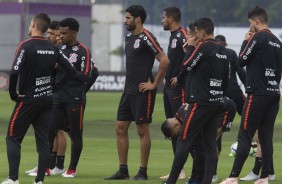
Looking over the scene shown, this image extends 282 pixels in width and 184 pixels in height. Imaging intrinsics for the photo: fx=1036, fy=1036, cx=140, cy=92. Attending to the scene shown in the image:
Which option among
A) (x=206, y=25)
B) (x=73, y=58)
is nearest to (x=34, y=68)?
(x=73, y=58)

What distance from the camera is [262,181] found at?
42.1ft

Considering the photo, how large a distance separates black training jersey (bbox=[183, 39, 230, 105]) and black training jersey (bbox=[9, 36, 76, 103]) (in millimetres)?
1626

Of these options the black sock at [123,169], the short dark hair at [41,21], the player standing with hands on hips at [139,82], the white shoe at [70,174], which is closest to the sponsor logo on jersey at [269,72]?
the player standing with hands on hips at [139,82]

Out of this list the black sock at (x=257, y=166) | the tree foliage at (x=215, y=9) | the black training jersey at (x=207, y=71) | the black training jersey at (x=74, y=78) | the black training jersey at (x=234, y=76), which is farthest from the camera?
the tree foliage at (x=215, y=9)

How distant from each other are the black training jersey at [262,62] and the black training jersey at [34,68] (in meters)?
2.32

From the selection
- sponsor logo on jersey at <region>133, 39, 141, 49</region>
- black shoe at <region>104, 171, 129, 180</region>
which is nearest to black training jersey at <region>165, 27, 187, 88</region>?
sponsor logo on jersey at <region>133, 39, 141, 49</region>

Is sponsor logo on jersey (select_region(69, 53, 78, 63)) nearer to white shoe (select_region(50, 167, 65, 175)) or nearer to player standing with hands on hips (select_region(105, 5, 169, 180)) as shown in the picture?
player standing with hands on hips (select_region(105, 5, 169, 180))

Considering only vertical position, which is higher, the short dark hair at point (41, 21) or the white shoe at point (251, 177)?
the short dark hair at point (41, 21)

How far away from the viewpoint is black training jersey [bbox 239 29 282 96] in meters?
12.5

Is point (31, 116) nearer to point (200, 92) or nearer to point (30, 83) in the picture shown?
point (30, 83)

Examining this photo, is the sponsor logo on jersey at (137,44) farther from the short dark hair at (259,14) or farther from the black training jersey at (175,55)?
the short dark hair at (259,14)

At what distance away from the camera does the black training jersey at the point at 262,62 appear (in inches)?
490

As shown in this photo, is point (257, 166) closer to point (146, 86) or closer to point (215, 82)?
point (146, 86)

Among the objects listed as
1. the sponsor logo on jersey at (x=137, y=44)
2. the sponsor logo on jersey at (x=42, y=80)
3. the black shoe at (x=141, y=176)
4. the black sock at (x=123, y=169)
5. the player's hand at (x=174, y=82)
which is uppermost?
the sponsor logo on jersey at (x=137, y=44)
